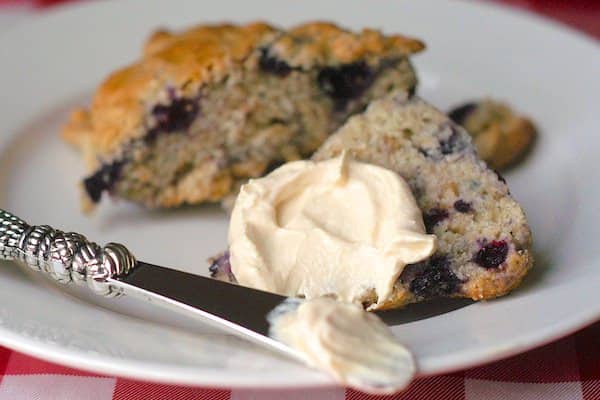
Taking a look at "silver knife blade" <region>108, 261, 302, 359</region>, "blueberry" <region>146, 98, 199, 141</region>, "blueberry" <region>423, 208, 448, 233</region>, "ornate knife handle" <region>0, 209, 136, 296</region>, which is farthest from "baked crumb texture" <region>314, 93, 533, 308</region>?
"ornate knife handle" <region>0, 209, 136, 296</region>

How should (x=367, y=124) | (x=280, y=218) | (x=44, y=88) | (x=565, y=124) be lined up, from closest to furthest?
(x=280, y=218)
(x=367, y=124)
(x=565, y=124)
(x=44, y=88)

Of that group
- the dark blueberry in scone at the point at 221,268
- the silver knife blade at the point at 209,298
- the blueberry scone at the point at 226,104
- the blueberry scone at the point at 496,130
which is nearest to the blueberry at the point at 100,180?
the blueberry scone at the point at 226,104

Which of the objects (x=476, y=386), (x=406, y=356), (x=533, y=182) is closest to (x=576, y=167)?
(x=533, y=182)

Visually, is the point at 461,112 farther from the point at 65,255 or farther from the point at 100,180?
the point at 65,255

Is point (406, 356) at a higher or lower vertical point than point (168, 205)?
higher

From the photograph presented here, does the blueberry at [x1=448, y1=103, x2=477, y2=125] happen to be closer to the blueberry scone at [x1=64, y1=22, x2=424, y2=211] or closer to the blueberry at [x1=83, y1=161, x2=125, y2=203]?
the blueberry scone at [x1=64, y1=22, x2=424, y2=211]

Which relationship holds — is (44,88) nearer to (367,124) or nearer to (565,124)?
(367,124)
